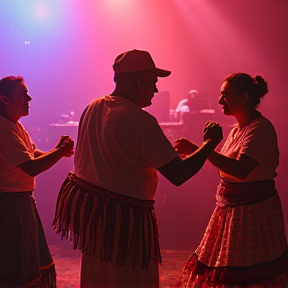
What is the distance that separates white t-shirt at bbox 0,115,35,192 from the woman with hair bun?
85cm

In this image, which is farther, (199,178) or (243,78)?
(199,178)

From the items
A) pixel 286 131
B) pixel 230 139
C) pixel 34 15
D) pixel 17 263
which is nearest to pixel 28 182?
pixel 17 263

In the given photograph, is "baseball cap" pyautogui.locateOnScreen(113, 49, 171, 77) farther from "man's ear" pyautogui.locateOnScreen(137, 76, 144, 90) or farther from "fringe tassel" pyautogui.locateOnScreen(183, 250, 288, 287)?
"fringe tassel" pyautogui.locateOnScreen(183, 250, 288, 287)

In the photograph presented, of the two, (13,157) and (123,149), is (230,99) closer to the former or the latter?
(123,149)

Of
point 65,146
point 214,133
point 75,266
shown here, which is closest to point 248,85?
point 214,133

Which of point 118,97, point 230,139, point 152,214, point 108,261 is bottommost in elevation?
point 108,261

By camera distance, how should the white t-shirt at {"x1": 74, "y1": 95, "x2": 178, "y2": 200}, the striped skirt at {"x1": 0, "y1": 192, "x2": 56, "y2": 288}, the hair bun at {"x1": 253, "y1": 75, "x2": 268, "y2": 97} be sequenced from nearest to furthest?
1. the white t-shirt at {"x1": 74, "y1": 95, "x2": 178, "y2": 200}
2. the striped skirt at {"x1": 0, "y1": 192, "x2": 56, "y2": 288}
3. the hair bun at {"x1": 253, "y1": 75, "x2": 268, "y2": 97}

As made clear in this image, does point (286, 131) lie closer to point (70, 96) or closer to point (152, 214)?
point (152, 214)

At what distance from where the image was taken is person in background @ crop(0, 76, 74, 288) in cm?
258

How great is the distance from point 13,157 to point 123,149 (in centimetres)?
77

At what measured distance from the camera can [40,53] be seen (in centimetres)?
1440

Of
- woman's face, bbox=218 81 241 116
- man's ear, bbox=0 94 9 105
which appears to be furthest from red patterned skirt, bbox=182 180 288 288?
man's ear, bbox=0 94 9 105

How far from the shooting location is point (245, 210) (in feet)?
8.57

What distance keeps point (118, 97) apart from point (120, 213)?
0.53m
